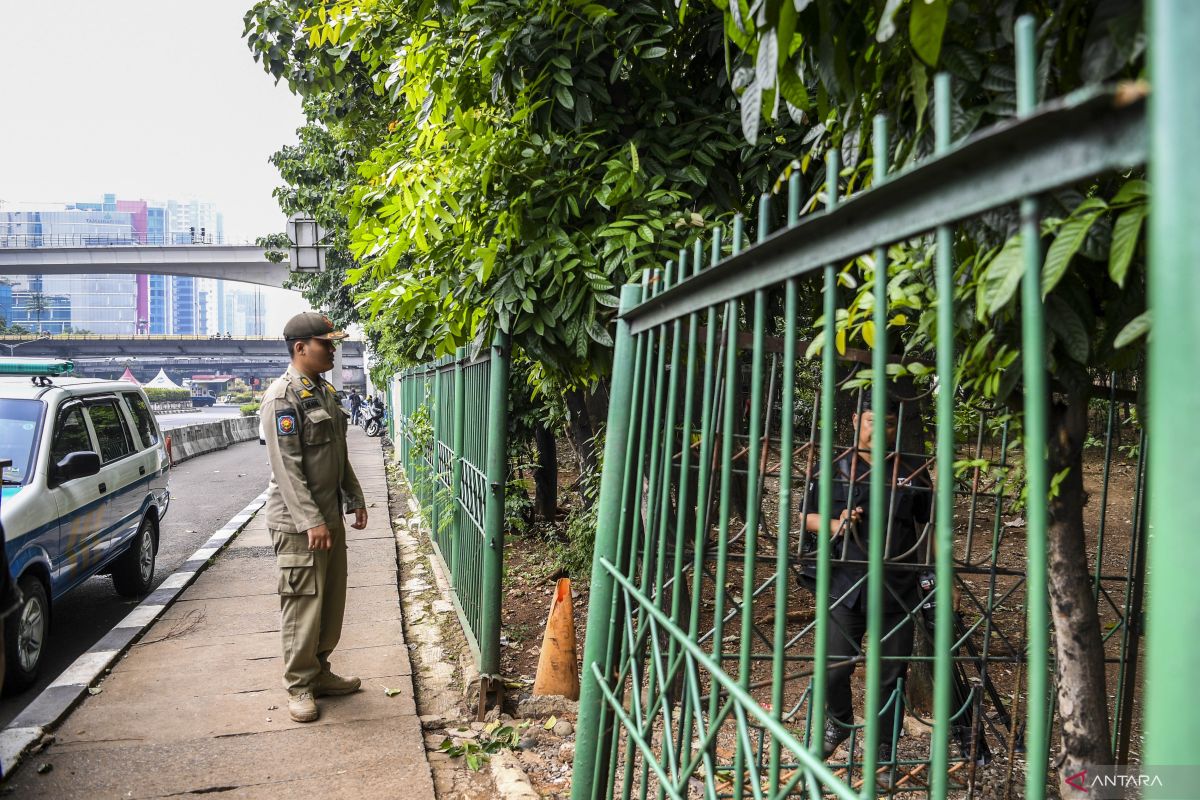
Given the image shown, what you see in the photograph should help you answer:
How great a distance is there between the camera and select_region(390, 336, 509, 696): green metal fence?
4805mm

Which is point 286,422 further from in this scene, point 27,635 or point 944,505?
point 944,505

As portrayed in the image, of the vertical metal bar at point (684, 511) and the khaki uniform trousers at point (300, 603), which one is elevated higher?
Answer: the vertical metal bar at point (684, 511)

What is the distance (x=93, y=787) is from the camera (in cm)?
392

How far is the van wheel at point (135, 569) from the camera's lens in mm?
7305

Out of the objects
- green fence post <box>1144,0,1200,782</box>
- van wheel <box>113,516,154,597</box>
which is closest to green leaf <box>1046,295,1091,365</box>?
green fence post <box>1144,0,1200,782</box>

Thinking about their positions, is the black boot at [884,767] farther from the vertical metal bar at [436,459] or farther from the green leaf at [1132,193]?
the vertical metal bar at [436,459]

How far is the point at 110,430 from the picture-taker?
23.8 ft

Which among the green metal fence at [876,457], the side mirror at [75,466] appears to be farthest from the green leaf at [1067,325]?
the side mirror at [75,466]

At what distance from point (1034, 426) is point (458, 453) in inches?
219

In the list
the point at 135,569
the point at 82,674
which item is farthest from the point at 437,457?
the point at 82,674

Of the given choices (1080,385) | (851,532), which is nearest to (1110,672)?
(851,532)

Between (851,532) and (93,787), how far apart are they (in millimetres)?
3334

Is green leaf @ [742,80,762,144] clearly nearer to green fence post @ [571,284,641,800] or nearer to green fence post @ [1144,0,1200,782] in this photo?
green fence post @ [571,284,641,800]

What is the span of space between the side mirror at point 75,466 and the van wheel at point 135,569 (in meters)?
1.53
